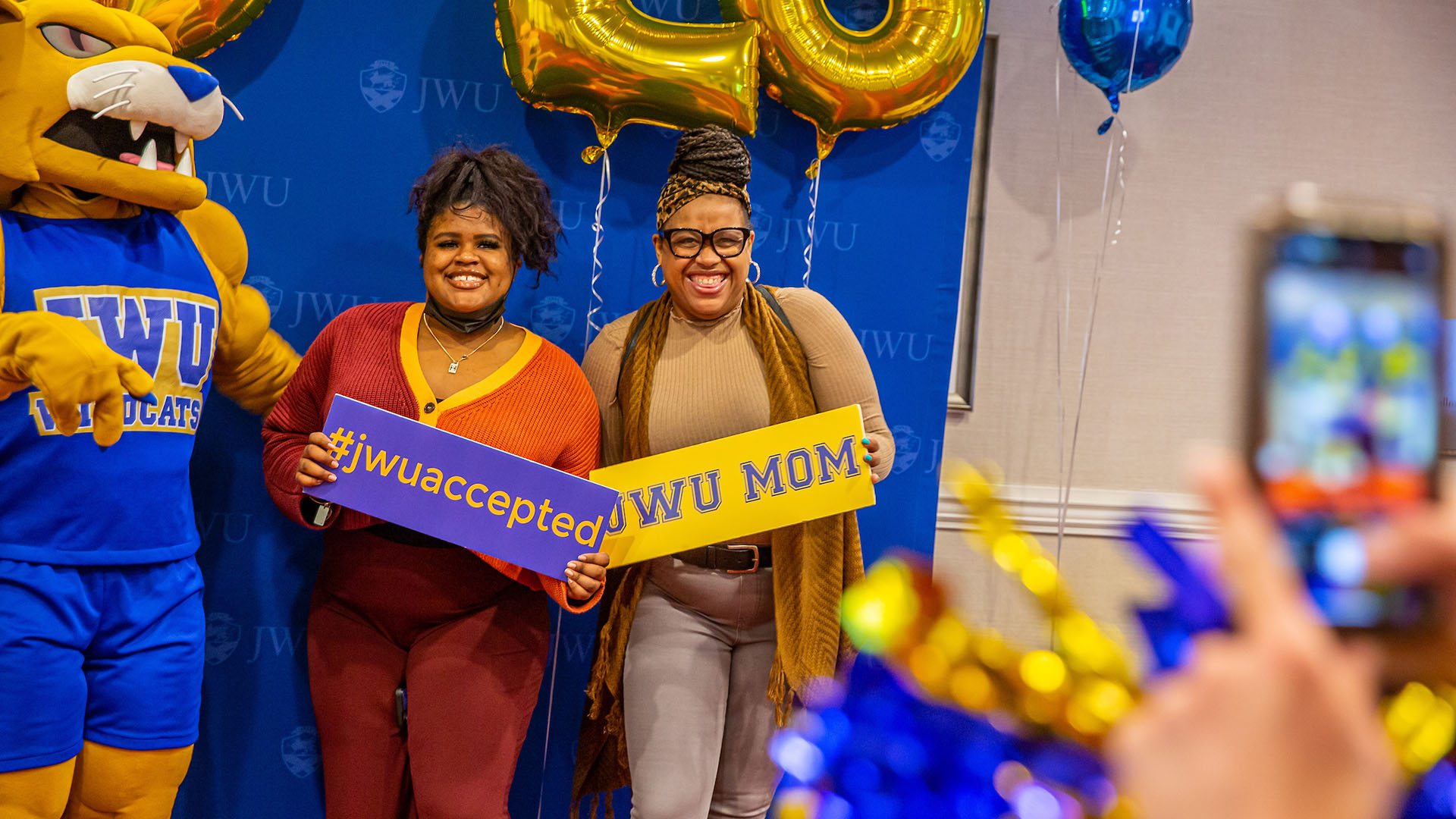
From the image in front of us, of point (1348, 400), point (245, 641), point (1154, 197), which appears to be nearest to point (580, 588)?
point (245, 641)

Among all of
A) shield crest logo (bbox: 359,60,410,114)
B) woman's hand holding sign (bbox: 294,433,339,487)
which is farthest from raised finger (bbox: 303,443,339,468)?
shield crest logo (bbox: 359,60,410,114)

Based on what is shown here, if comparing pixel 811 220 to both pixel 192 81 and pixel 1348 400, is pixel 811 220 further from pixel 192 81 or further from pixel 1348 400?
pixel 1348 400

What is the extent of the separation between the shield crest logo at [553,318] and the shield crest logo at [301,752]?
3.75ft

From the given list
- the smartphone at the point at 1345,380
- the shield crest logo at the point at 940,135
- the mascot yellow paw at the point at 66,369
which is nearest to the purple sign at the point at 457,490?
the mascot yellow paw at the point at 66,369

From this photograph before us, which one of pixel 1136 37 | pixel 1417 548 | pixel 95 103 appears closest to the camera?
pixel 1417 548

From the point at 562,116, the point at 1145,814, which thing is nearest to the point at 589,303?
the point at 562,116

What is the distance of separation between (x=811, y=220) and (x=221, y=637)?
71.0 inches

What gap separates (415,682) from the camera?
76.7 inches

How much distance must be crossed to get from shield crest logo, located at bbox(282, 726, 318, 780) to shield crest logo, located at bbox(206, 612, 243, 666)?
255mm

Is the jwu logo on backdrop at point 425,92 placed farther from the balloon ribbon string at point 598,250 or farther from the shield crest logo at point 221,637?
the shield crest logo at point 221,637

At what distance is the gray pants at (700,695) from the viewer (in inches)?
79.2

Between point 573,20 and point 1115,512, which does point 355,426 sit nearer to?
point 573,20

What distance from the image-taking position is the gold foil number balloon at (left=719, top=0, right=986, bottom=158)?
7.57 feet

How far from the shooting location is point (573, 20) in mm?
2215
